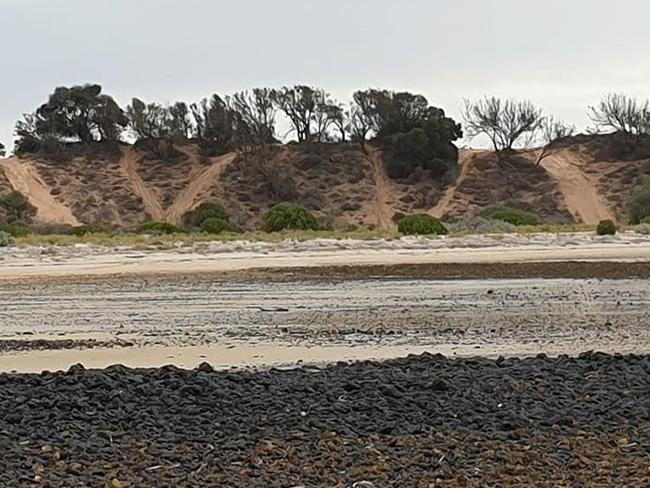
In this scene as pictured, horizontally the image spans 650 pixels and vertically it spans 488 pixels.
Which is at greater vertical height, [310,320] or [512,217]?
[512,217]

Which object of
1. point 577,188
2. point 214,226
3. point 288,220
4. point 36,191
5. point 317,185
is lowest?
point 214,226

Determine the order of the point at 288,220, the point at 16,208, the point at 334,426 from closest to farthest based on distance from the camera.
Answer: the point at 334,426 → the point at 288,220 → the point at 16,208

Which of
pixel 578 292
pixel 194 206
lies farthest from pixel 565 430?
pixel 194 206

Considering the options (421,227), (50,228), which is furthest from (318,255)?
(50,228)

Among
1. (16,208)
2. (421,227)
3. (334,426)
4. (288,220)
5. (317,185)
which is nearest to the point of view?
(334,426)

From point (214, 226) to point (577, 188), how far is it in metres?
23.3

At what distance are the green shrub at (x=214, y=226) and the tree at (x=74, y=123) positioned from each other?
1892 centimetres

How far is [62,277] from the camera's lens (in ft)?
70.7

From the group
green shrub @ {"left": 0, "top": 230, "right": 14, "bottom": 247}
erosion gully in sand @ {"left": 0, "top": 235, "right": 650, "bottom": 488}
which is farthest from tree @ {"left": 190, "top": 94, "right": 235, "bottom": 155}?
erosion gully in sand @ {"left": 0, "top": 235, "right": 650, "bottom": 488}

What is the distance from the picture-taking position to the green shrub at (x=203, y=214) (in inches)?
1897

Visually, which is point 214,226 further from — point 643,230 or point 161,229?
point 643,230

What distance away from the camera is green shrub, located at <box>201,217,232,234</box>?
140 feet

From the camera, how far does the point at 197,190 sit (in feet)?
186

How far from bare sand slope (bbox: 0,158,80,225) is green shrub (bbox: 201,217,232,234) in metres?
11.1
